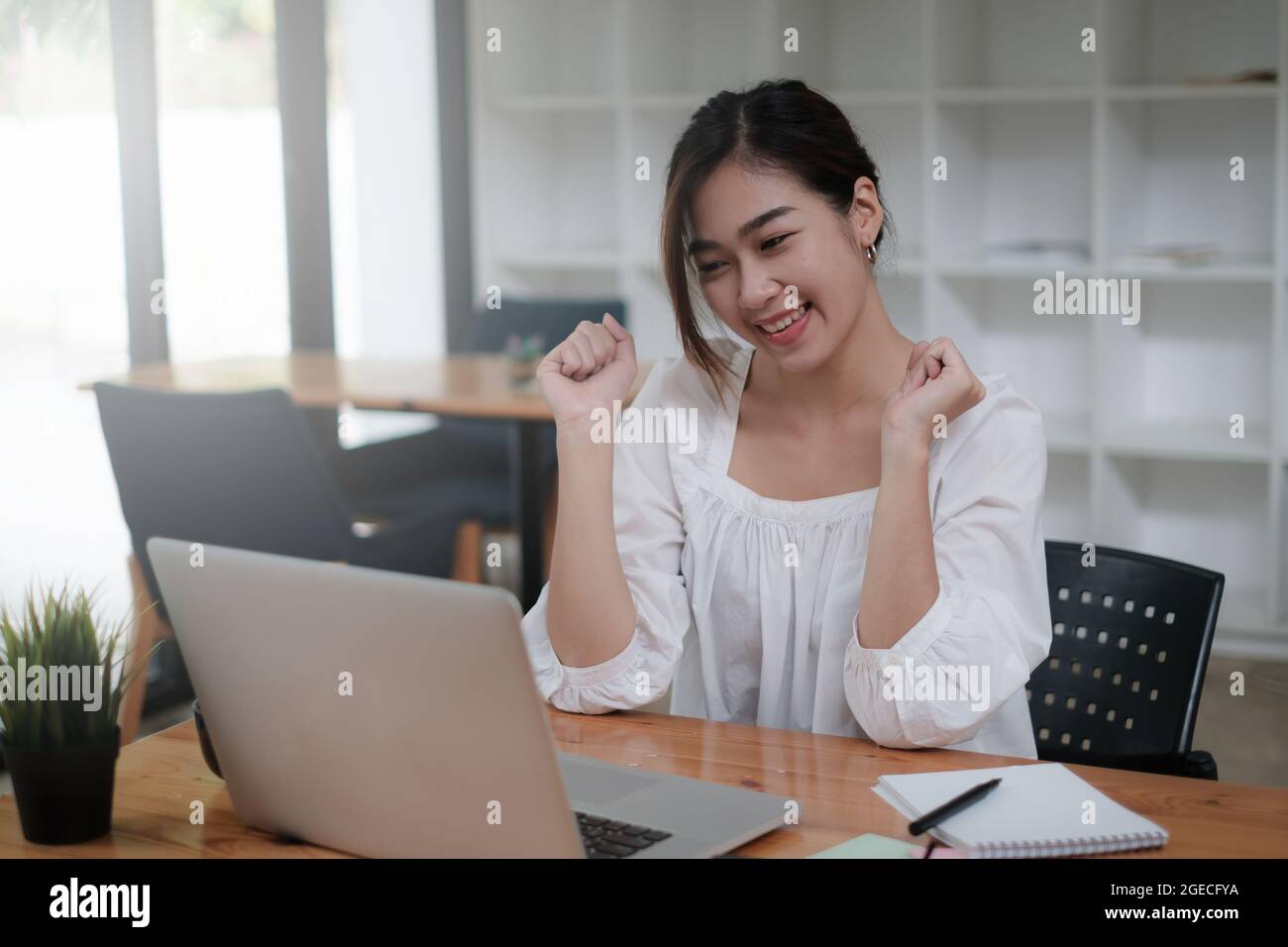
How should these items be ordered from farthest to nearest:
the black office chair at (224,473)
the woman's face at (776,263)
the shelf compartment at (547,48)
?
the shelf compartment at (547,48) < the black office chair at (224,473) < the woman's face at (776,263)

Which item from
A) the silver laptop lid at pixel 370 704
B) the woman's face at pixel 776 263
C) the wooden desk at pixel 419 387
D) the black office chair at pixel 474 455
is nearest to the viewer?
the silver laptop lid at pixel 370 704

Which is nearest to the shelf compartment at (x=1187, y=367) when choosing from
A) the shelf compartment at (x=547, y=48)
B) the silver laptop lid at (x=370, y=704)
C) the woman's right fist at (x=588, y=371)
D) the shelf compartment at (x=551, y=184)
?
the shelf compartment at (x=551, y=184)

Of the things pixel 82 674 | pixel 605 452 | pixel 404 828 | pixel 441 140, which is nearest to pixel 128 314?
pixel 441 140

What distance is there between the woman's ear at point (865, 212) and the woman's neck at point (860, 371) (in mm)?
59

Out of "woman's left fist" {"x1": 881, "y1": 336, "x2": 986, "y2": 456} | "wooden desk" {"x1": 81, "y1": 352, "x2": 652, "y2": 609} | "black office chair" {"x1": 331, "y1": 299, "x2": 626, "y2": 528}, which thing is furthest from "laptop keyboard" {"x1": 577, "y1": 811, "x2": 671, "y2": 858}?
"black office chair" {"x1": 331, "y1": 299, "x2": 626, "y2": 528}

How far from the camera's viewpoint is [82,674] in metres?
1.08

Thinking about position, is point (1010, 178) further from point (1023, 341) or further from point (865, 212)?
point (865, 212)

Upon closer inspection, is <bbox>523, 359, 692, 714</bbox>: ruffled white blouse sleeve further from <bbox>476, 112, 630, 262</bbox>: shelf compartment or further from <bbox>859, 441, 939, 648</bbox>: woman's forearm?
<bbox>476, 112, 630, 262</bbox>: shelf compartment

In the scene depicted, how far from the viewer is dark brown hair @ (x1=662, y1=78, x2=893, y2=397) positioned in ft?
4.92

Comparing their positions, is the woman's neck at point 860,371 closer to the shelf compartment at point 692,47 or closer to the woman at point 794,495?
the woman at point 794,495

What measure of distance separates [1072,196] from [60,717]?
3457 millimetres

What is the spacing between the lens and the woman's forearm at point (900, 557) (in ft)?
4.35
